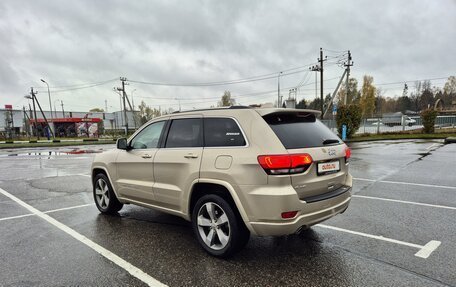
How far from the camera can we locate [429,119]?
A: 24500 millimetres

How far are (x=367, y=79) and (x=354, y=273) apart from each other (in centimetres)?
6361

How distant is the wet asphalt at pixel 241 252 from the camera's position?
293 cm

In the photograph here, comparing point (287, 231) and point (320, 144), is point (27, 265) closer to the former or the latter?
point (287, 231)

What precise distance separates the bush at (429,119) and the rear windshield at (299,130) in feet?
86.1

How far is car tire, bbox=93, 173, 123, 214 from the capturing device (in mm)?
5016


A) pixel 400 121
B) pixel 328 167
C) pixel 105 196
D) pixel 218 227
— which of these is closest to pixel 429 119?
pixel 400 121

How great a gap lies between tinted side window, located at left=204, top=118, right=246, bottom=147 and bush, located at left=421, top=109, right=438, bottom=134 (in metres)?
27.4

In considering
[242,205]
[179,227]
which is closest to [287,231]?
[242,205]

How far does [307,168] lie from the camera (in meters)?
3.05

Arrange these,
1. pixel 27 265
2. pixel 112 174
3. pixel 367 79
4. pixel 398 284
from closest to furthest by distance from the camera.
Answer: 1. pixel 398 284
2. pixel 27 265
3. pixel 112 174
4. pixel 367 79

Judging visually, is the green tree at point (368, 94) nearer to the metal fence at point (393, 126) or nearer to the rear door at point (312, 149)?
the metal fence at point (393, 126)

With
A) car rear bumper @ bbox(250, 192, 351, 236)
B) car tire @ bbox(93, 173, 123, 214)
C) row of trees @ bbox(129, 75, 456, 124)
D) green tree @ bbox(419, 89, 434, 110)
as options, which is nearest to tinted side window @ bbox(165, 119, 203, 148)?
car rear bumper @ bbox(250, 192, 351, 236)

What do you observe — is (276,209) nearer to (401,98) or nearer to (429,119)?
(429,119)

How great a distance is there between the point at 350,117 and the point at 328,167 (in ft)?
74.4
